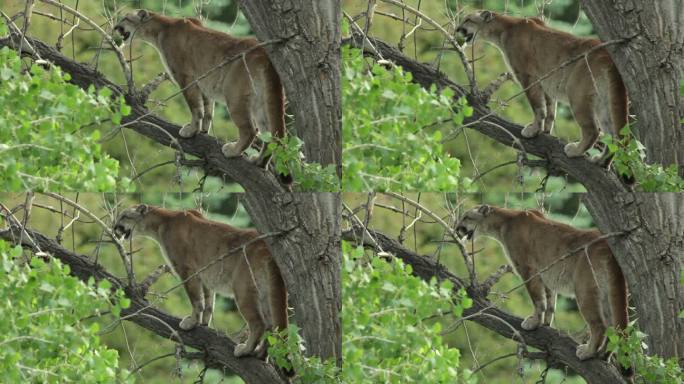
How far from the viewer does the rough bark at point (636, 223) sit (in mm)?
5875

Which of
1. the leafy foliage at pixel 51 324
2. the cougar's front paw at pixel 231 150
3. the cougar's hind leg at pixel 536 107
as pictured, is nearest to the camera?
the leafy foliage at pixel 51 324

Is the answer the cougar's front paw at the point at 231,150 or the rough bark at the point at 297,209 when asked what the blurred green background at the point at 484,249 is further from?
the cougar's front paw at the point at 231,150

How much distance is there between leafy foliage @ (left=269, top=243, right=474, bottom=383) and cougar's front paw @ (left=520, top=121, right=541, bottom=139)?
28.7 inches

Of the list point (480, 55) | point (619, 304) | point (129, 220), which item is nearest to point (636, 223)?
point (619, 304)

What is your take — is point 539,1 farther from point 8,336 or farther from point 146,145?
point 8,336

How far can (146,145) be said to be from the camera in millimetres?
5801

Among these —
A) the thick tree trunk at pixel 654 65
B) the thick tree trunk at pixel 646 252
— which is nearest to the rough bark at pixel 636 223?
the thick tree trunk at pixel 646 252

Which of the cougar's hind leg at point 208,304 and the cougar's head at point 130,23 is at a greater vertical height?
the cougar's head at point 130,23

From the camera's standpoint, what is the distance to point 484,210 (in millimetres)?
5922

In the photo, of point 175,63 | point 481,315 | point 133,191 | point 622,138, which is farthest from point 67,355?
point 622,138

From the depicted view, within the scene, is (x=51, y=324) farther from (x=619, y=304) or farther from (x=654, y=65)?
(x=654, y=65)

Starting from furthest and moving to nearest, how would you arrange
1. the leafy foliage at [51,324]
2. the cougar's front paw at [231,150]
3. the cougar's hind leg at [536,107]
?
the cougar's hind leg at [536,107] < the cougar's front paw at [231,150] < the leafy foliage at [51,324]

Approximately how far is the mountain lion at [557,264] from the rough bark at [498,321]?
0.13ft

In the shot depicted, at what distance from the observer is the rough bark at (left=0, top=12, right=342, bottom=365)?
5.80 metres
